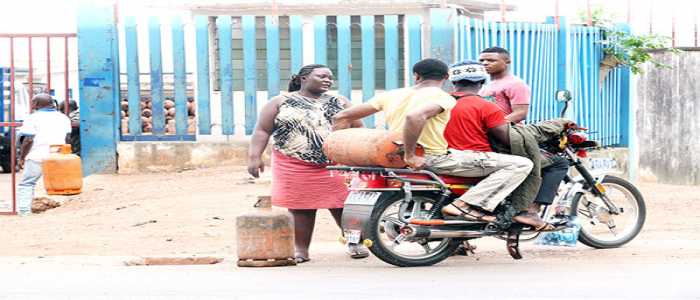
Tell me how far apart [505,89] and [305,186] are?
169 cm

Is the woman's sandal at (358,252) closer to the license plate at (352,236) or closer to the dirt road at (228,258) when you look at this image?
the dirt road at (228,258)


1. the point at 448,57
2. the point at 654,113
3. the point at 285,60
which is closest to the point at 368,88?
the point at 448,57

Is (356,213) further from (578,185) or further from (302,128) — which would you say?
(578,185)

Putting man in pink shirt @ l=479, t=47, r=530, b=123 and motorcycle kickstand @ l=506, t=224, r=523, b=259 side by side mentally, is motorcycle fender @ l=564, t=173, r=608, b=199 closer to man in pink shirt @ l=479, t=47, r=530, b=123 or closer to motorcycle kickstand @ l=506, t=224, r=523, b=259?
man in pink shirt @ l=479, t=47, r=530, b=123

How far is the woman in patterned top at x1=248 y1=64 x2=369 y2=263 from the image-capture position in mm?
8219

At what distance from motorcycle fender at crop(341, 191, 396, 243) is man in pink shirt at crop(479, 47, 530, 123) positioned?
147 cm

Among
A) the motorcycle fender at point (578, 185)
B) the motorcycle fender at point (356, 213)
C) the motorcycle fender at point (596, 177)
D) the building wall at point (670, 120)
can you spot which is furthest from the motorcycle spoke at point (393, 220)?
the building wall at point (670, 120)

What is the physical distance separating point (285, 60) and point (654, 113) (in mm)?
5043

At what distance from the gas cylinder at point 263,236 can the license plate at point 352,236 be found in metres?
0.42

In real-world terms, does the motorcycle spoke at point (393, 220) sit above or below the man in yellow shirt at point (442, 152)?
below

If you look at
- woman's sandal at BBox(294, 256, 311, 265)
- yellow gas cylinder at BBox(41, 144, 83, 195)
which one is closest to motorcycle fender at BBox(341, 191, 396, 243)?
woman's sandal at BBox(294, 256, 311, 265)

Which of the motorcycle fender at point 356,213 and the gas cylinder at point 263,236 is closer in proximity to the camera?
the motorcycle fender at point 356,213

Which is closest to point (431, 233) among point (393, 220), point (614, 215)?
point (393, 220)

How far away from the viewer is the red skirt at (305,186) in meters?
8.21
